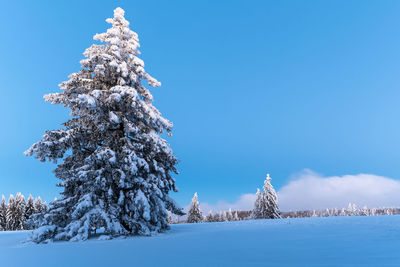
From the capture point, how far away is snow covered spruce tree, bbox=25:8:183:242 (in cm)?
1098

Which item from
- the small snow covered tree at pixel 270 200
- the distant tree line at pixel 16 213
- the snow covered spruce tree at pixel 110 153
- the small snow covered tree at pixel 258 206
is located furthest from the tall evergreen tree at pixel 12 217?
the snow covered spruce tree at pixel 110 153

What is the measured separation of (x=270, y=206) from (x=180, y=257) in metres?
40.1

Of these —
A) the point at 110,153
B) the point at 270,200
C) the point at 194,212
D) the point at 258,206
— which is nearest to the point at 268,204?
the point at 270,200

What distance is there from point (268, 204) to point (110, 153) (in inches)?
1424

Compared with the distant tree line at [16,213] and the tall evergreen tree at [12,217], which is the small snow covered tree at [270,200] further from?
the tall evergreen tree at [12,217]

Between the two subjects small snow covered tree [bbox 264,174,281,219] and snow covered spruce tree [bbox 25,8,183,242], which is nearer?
snow covered spruce tree [bbox 25,8,183,242]

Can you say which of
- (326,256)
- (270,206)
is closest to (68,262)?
(326,256)

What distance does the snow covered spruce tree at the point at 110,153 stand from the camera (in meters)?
11.0

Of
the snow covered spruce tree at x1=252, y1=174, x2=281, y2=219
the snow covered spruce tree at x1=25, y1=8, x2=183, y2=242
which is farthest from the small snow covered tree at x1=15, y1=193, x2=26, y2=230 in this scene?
the snow covered spruce tree at x1=25, y1=8, x2=183, y2=242

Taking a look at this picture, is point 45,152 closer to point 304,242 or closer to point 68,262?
point 68,262

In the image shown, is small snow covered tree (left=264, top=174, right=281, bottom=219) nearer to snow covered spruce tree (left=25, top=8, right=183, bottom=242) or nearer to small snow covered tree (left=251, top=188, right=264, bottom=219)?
small snow covered tree (left=251, top=188, right=264, bottom=219)

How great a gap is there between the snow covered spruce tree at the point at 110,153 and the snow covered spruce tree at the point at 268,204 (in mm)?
32279

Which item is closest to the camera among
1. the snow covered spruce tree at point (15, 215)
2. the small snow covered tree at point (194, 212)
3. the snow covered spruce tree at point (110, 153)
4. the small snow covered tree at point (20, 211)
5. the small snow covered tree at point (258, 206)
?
the snow covered spruce tree at point (110, 153)

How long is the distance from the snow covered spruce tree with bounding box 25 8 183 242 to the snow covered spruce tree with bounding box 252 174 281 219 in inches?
1271
